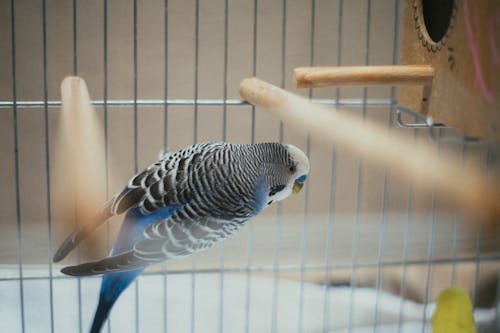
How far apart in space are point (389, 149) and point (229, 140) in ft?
0.68

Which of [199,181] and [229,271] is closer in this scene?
[199,181]

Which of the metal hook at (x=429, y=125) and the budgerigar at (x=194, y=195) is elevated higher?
the metal hook at (x=429, y=125)

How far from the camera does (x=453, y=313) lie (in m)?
0.94

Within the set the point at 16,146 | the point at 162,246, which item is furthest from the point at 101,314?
the point at 16,146

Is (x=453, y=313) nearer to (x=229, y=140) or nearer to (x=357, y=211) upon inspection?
(x=357, y=211)

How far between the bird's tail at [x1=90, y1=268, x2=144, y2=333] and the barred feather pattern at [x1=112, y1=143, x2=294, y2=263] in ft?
0.15

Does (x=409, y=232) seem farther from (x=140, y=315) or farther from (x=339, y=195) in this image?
(x=140, y=315)

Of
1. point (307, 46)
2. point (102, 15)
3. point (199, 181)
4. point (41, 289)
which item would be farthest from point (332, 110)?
point (41, 289)

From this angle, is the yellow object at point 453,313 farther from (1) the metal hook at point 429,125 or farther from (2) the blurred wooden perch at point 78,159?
(2) the blurred wooden perch at point 78,159

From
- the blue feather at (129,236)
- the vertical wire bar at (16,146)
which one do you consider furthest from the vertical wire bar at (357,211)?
the vertical wire bar at (16,146)

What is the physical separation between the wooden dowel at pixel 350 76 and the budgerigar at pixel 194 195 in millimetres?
89

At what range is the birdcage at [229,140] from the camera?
2.60 ft

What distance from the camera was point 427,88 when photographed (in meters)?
0.85

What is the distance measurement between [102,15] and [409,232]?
0.51 metres
